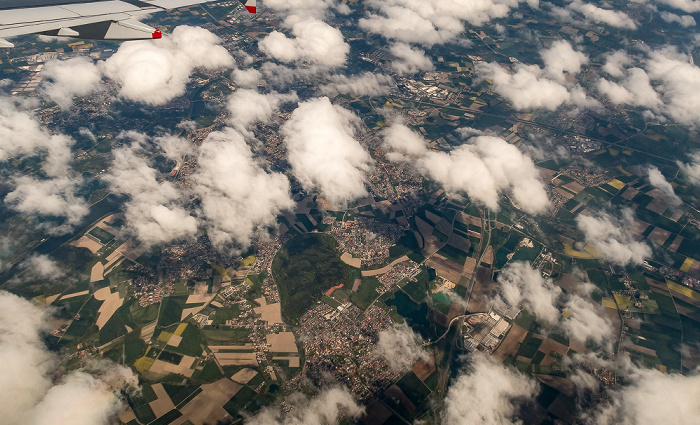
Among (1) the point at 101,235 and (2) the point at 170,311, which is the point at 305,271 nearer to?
(2) the point at 170,311

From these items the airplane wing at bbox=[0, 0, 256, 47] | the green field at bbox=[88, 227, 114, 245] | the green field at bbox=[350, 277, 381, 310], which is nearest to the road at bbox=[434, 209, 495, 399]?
the green field at bbox=[350, 277, 381, 310]

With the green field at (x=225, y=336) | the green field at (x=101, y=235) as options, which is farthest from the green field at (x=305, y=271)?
the green field at (x=101, y=235)

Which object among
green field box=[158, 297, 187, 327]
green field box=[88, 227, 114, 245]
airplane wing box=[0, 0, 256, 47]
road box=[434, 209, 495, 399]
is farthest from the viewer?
green field box=[88, 227, 114, 245]

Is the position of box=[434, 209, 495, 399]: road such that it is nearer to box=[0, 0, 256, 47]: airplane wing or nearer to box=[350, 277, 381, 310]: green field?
box=[350, 277, 381, 310]: green field

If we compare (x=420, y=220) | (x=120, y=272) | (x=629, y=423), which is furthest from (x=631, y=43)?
(x=120, y=272)

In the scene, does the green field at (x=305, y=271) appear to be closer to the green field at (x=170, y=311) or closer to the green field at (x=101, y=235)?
the green field at (x=170, y=311)

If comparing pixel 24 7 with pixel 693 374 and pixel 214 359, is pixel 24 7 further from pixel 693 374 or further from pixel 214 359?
pixel 693 374

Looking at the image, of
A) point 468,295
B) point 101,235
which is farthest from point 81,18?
point 468,295
